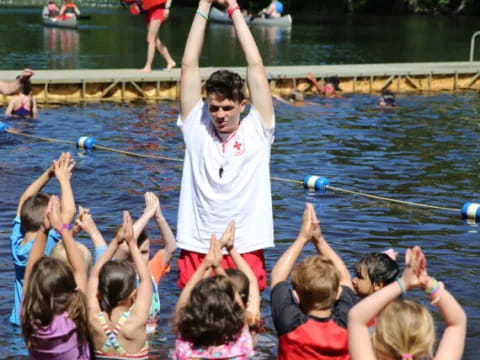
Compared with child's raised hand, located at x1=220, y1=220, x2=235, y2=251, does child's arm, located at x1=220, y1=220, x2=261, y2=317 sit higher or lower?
lower

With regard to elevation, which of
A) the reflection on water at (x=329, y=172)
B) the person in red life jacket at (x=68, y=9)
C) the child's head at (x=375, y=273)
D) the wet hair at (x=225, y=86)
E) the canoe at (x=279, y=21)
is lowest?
the reflection on water at (x=329, y=172)

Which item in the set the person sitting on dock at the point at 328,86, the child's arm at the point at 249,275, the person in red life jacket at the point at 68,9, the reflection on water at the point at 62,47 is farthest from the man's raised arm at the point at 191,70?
the person in red life jacket at the point at 68,9

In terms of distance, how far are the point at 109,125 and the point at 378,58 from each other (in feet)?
63.3

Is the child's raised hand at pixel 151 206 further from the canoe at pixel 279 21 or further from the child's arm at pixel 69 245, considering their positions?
the canoe at pixel 279 21

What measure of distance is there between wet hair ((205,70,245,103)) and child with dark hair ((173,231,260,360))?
4.06 ft

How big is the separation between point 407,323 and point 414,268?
0.25 meters

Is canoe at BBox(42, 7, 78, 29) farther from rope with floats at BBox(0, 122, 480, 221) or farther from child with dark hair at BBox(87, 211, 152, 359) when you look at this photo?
child with dark hair at BBox(87, 211, 152, 359)

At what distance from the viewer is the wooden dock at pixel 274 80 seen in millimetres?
21469

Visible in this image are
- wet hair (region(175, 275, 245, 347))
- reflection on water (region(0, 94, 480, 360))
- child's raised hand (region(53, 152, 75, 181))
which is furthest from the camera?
reflection on water (region(0, 94, 480, 360))

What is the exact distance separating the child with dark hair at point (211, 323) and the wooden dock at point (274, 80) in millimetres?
16221

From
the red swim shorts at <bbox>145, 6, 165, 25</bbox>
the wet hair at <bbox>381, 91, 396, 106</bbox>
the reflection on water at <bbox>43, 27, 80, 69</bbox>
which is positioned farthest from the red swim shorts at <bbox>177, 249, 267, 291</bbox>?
the reflection on water at <bbox>43, 27, 80, 69</bbox>

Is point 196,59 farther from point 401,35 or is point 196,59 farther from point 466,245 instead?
point 401,35

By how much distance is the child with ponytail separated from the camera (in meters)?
4.31

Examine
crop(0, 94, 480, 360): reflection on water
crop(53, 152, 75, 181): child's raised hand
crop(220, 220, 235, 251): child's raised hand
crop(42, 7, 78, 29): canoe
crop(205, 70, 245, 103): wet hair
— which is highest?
crop(42, 7, 78, 29): canoe
